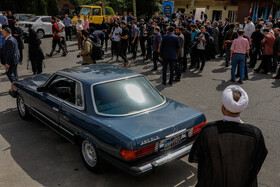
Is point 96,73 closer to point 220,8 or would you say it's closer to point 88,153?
point 88,153

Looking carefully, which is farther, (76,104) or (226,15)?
(226,15)

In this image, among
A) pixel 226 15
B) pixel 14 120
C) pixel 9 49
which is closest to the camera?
pixel 14 120

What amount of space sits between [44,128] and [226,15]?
29.6 m

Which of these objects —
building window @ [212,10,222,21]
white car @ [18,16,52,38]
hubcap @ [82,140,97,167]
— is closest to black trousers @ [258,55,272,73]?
hubcap @ [82,140,97,167]

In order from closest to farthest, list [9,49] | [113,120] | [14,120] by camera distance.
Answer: [113,120], [14,120], [9,49]

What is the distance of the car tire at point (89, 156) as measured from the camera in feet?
13.9

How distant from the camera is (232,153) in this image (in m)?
2.28

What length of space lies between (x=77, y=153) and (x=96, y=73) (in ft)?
4.99

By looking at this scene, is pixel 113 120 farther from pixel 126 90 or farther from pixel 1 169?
pixel 1 169

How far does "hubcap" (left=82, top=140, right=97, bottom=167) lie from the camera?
172 inches

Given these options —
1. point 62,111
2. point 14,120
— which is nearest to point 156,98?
point 62,111

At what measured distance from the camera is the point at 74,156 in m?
4.96

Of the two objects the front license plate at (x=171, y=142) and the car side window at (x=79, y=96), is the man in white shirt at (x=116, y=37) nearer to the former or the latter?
the car side window at (x=79, y=96)

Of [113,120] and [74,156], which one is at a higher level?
[113,120]
